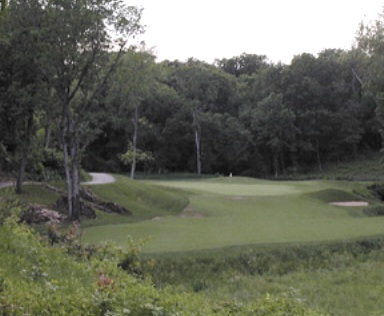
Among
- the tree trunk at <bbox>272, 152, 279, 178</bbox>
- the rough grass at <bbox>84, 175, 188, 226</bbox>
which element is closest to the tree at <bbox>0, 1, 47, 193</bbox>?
the rough grass at <bbox>84, 175, 188, 226</bbox>

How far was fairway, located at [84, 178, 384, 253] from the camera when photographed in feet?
57.5

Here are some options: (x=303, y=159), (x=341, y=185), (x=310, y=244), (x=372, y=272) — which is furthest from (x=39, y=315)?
(x=303, y=159)

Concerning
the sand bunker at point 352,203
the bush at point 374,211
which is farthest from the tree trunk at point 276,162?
the bush at point 374,211

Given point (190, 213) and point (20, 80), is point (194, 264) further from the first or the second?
point (20, 80)

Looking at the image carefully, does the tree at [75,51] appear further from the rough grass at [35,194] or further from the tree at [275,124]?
the tree at [275,124]

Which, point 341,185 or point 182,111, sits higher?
point 182,111

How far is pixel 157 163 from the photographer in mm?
74688

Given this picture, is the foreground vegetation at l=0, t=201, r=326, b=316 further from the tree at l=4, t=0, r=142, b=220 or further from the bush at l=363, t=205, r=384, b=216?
the bush at l=363, t=205, r=384, b=216

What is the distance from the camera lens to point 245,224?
22.2m

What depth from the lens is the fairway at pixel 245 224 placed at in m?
17.5

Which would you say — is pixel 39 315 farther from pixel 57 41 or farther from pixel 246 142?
pixel 246 142

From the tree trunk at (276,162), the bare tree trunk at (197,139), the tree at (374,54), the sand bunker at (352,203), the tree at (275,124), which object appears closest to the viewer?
the sand bunker at (352,203)

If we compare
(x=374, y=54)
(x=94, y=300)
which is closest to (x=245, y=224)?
(x=94, y=300)

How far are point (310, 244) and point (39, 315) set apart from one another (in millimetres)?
13300
